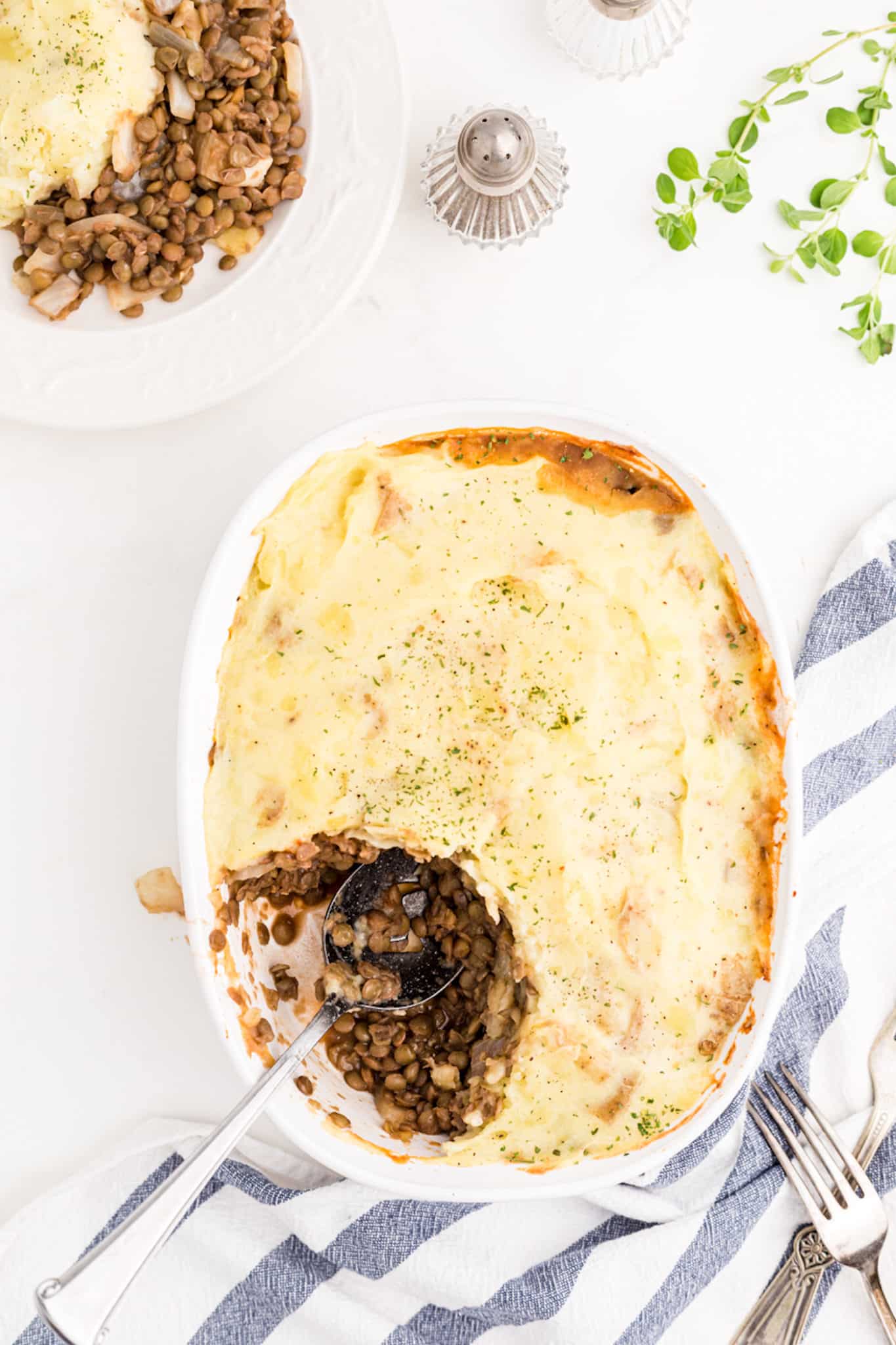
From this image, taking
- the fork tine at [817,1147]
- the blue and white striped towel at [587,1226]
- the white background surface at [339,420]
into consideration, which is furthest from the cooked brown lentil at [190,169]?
the fork tine at [817,1147]

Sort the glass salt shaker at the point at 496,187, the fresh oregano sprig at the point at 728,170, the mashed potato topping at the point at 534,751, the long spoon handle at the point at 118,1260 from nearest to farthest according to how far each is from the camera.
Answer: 1. the long spoon handle at the point at 118,1260
2. the mashed potato topping at the point at 534,751
3. the glass salt shaker at the point at 496,187
4. the fresh oregano sprig at the point at 728,170

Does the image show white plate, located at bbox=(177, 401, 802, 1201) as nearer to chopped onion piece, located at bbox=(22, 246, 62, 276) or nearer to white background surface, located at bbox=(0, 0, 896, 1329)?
white background surface, located at bbox=(0, 0, 896, 1329)

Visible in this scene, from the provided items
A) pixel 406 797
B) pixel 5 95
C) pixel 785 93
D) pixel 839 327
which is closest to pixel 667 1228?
pixel 406 797

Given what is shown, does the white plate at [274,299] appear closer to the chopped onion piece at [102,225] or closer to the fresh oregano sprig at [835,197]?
the chopped onion piece at [102,225]

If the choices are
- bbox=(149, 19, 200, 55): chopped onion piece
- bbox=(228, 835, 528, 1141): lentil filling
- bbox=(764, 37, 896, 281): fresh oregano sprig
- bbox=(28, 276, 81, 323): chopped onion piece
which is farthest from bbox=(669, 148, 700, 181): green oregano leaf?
bbox=(228, 835, 528, 1141): lentil filling

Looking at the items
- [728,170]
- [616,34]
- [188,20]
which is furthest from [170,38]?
[728,170]

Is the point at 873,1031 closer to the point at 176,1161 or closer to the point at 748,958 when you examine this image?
the point at 748,958
